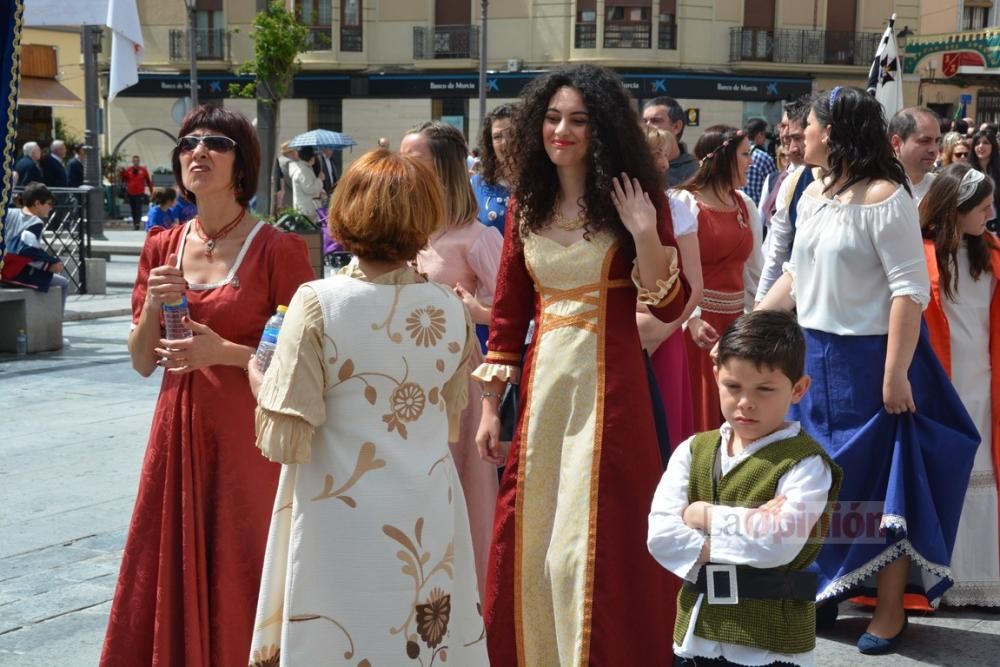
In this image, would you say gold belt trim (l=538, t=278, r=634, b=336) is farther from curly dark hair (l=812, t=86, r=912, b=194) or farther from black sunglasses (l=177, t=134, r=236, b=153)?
curly dark hair (l=812, t=86, r=912, b=194)

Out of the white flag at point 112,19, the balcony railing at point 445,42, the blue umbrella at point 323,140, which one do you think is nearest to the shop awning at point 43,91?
the white flag at point 112,19

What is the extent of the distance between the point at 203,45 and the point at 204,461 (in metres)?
43.5

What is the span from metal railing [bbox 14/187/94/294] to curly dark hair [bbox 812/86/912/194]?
1163 centimetres

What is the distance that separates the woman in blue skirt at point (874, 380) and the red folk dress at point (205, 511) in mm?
1881

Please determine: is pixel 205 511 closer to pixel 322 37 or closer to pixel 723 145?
pixel 723 145

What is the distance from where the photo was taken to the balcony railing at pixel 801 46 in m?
41.8

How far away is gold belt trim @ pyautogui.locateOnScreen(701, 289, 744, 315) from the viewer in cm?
588

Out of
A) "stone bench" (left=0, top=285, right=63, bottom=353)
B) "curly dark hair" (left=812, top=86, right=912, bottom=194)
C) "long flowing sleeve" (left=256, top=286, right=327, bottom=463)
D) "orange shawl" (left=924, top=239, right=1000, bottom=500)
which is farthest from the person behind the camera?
"stone bench" (left=0, top=285, right=63, bottom=353)

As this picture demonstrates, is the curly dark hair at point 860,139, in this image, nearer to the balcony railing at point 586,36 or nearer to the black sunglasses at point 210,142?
the black sunglasses at point 210,142

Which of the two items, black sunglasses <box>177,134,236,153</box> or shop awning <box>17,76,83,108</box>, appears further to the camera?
shop awning <box>17,76,83,108</box>

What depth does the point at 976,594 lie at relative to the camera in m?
5.11

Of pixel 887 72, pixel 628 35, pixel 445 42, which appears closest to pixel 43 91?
pixel 887 72

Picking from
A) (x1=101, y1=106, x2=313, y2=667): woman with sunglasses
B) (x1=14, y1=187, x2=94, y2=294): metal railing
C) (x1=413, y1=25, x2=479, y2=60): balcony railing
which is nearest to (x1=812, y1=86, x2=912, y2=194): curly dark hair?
(x1=101, y1=106, x2=313, y2=667): woman with sunglasses

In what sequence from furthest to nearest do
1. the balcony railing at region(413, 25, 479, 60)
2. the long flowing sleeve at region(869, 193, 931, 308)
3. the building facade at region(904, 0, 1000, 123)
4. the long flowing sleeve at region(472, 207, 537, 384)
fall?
the balcony railing at region(413, 25, 479, 60), the building facade at region(904, 0, 1000, 123), the long flowing sleeve at region(869, 193, 931, 308), the long flowing sleeve at region(472, 207, 537, 384)
